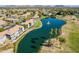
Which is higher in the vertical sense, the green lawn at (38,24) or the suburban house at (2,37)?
the green lawn at (38,24)

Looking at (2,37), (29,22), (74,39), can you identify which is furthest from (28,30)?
(74,39)

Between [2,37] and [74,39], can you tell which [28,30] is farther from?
[74,39]

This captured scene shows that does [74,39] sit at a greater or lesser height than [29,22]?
lesser

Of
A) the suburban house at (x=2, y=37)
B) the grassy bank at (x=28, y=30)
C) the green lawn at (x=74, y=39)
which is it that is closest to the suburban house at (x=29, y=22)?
the grassy bank at (x=28, y=30)

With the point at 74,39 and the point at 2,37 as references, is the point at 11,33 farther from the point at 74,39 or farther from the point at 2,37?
the point at 74,39

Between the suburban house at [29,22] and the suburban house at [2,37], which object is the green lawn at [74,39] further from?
the suburban house at [2,37]

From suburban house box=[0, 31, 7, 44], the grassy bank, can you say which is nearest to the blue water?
the grassy bank

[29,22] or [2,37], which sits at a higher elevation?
[29,22]
